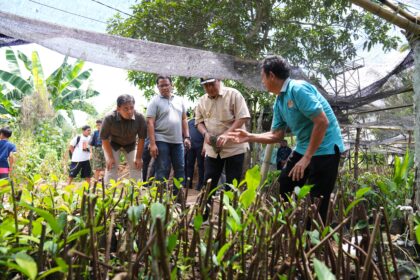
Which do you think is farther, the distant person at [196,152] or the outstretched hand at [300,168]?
the distant person at [196,152]

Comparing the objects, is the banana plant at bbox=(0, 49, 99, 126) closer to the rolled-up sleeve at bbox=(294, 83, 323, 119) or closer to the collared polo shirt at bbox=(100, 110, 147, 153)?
the collared polo shirt at bbox=(100, 110, 147, 153)

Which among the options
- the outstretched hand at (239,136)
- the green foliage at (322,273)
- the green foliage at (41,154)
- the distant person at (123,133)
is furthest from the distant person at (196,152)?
the green foliage at (322,273)

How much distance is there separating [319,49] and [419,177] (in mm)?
2331

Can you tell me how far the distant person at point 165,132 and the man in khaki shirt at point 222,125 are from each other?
1.62 ft

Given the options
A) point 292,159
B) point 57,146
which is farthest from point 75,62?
point 292,159

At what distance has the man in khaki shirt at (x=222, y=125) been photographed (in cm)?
328

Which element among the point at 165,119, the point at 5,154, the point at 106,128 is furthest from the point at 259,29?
the point at 5,154

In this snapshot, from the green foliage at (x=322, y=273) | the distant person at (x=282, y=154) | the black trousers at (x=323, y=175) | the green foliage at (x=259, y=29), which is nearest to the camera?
the green foliage at (x=322, y=273)

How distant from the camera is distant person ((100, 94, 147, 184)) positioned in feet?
12.4

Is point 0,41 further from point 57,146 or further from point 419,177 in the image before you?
point 57,146

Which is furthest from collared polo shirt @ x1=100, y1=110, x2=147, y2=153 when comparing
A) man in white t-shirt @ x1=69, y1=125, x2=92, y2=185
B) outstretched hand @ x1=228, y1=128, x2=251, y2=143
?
man in white t-shirt @ x1=69, y1=125, x2=92, y2=185

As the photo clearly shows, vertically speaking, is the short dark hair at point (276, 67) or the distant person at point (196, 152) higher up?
the short dark hair at point (276, 67)

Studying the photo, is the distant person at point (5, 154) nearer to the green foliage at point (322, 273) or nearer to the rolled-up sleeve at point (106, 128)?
the rolled-up sleeve at point (106, 128)

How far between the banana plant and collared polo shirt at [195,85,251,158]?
28.3 ft
